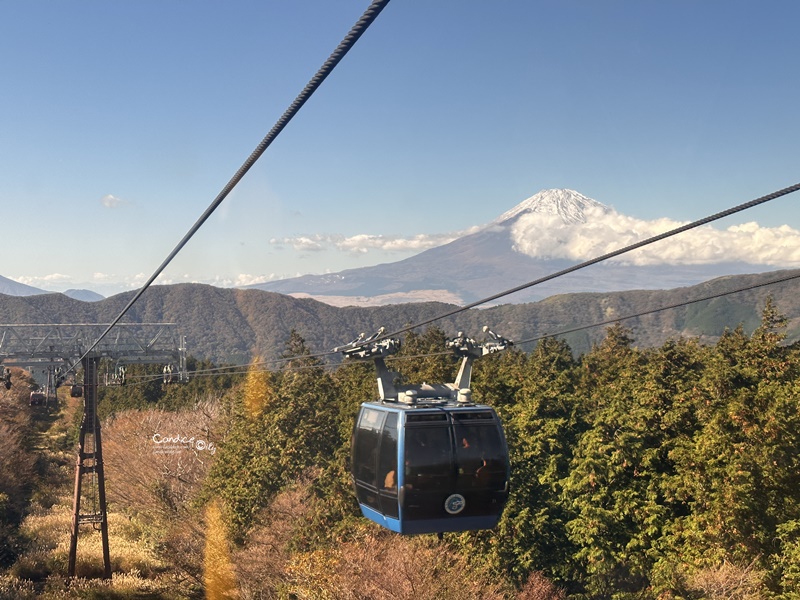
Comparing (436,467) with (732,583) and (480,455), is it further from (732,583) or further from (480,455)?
(732,583)

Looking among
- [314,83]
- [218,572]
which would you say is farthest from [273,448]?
[314,83]

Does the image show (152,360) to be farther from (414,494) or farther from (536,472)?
(414,494)

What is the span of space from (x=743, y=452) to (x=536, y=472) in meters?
11.9

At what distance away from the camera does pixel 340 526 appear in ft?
140

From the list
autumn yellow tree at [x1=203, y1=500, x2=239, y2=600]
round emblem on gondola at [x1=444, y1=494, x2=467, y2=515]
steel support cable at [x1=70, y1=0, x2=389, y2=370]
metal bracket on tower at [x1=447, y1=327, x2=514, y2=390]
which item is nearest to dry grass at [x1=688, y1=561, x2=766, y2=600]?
metal bracket on tower at [x1=447, y1=327, x2=514, y2=390]

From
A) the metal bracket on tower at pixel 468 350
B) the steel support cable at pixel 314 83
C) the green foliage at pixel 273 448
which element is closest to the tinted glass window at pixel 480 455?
the metal bracket on tower at pixel 468 350

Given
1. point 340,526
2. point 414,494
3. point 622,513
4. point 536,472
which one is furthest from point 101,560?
point 414,494

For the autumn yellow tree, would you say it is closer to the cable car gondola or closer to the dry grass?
the dry grass

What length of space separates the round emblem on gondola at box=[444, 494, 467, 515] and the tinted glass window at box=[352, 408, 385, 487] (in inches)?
70.8

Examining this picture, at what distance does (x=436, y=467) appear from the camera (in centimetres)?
1720

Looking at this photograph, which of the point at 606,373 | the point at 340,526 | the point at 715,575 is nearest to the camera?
the point at 715,575

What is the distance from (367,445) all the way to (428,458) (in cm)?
204

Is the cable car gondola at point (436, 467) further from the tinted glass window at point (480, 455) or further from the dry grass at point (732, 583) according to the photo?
the dry grass at point (732, 583)

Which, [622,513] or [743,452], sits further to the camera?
[622,513]
